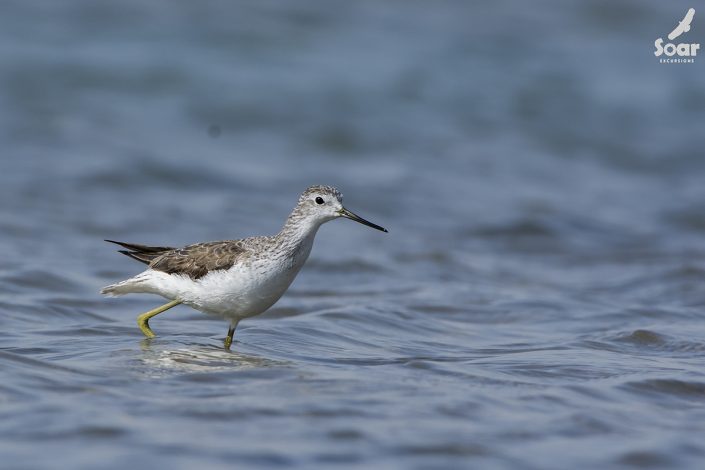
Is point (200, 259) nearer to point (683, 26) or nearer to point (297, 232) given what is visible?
point (297, 232)

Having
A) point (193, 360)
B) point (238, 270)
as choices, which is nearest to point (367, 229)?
point (238, 270)

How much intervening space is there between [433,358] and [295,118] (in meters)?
11.3

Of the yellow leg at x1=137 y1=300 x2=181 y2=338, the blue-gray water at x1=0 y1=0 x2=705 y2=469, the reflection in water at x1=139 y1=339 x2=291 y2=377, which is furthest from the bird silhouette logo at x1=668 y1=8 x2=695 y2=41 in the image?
the reflection in water at x1=139 y1=339 x2=291 y2=377

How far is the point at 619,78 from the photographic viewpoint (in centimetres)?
2230

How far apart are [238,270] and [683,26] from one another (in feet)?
63.3

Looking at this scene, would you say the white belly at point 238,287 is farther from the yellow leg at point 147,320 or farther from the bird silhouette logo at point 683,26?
the bird silhouette logo at point 683,26

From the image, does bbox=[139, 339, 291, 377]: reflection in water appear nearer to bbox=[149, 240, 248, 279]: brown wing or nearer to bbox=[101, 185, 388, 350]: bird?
bbox=[101, 185, 388, 350]: bird

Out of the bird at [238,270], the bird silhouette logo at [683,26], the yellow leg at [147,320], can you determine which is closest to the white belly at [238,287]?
the bird at [238,270]

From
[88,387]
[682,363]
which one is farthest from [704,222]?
[88,387]

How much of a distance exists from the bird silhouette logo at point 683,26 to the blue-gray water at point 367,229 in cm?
33

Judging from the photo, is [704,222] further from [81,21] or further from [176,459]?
[81,21]

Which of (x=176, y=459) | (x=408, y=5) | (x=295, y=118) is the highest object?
(x=408, y=5)

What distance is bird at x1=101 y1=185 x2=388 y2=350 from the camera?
8266 millimetres

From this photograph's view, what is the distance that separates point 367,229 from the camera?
14.5 m
